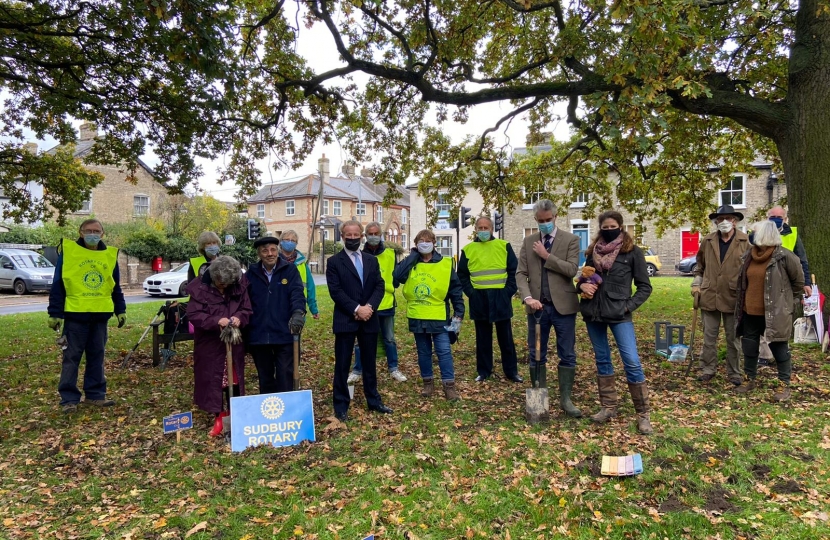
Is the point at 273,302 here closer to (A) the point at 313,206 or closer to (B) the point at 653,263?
(B) the point at 653,263

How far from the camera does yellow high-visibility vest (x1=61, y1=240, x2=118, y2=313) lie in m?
6.02

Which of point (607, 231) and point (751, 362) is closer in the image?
point (607, 231)

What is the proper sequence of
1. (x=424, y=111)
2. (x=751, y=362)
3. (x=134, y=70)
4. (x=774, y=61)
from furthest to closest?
(x=424, y=111) → (x=774, y=61) → (x=134, y=70) → (x=751, y=362)

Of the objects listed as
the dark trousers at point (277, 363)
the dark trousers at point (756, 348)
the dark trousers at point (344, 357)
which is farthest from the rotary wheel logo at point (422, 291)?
the dark trousers at point (756, 348)

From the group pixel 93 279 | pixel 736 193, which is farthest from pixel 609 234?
pixel 736 193

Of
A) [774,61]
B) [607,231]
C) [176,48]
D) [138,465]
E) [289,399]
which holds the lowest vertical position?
[138,465]

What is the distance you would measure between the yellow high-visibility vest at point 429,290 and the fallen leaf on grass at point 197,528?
3.22 metres

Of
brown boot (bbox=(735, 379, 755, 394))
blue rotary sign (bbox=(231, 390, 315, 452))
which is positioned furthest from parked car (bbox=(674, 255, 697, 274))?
blue rotary sign (bbox=(231, 390, 315, 452))

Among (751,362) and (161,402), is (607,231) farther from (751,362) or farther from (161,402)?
(161,402)

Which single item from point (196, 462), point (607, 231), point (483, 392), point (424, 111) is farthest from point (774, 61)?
point (196, 462)

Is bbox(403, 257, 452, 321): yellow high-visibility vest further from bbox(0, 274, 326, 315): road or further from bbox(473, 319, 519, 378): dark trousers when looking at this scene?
bbox(0, 274, 326, 315): road

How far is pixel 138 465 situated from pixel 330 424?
5.75ft

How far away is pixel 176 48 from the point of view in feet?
21.4

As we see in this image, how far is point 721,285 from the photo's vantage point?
260 inches
